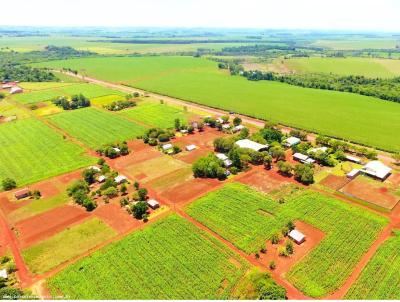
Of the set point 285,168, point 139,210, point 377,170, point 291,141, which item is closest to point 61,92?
point 291,141

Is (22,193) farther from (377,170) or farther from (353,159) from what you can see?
(377,170)

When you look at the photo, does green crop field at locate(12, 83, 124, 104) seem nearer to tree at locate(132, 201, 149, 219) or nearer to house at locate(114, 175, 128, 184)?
house at locate(114, 175, 128, 184)

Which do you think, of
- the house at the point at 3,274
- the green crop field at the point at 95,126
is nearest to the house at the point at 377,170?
the green crop field at the point at 95,126

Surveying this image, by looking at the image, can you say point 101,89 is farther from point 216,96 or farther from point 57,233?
point 57,233

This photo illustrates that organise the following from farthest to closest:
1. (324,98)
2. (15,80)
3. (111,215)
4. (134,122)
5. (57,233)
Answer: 1. (15,80)
2. (324,98)
3. (134,122)
4. (111,215)
5. (57,233)

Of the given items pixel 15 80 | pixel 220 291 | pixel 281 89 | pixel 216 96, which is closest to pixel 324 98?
pixel 281 89

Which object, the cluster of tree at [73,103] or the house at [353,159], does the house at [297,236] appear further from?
the cluster of tree at [73,103]

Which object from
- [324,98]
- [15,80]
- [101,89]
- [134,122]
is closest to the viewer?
[134,122]
